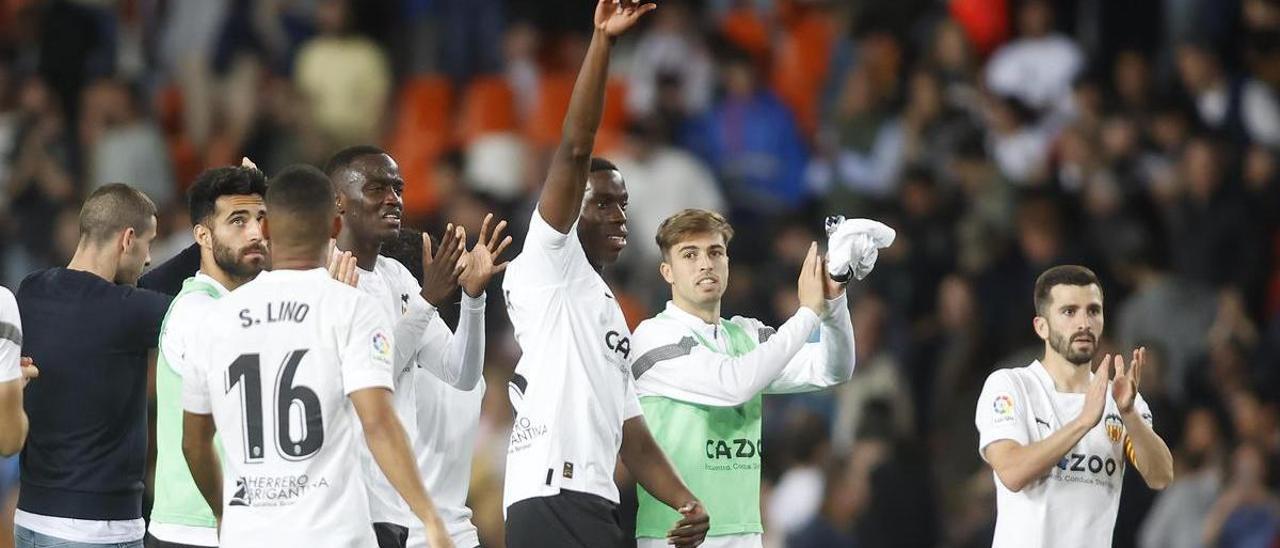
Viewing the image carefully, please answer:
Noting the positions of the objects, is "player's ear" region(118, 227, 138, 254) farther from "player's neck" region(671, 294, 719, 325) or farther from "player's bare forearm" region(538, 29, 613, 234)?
"player's neck" region(671, 294, 719, 325)

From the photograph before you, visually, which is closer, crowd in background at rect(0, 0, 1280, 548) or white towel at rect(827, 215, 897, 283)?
white towel at rect(827, 215, 897, 283)

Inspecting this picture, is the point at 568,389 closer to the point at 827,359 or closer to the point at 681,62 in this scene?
the point at 827,359

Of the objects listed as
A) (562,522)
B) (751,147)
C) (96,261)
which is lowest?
(562,522)

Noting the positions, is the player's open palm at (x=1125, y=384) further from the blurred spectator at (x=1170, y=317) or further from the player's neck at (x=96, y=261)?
the blurred spectator at (x=1170, y=317)

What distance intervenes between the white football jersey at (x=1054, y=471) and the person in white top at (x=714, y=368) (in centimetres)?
75

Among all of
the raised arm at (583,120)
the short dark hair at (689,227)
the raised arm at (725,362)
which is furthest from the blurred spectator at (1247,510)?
the raised arm at (583,120)

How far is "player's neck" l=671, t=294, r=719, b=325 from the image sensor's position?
926cm

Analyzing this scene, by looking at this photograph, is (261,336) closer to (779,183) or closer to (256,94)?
(779,183)

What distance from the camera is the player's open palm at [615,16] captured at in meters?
7.85

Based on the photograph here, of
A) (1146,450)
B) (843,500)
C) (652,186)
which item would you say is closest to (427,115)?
(652,186)

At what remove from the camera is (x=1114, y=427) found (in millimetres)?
8883

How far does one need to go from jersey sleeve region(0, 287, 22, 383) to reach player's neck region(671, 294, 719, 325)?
2.90 meters

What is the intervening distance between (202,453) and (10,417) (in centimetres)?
97

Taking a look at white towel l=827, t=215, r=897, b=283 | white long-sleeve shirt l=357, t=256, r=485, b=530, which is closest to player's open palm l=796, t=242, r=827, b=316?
white towel l=827, t=215, r=897, b=283
